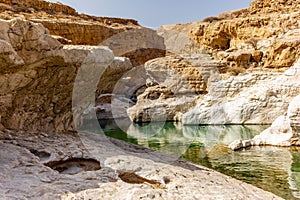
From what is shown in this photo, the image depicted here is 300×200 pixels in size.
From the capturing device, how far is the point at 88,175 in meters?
3.22

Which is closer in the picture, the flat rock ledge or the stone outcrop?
the flat rock ledge

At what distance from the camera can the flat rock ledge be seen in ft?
9.10

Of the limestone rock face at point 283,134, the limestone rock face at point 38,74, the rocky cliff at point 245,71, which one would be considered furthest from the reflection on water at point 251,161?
the rocky cliff at point 245,71

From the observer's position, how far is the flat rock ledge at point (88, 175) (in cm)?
277

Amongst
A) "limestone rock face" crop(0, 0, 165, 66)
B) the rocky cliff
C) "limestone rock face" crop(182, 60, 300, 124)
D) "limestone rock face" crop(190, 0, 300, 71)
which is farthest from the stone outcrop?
"limestone rock face" crop(0, 0, 165, 66)

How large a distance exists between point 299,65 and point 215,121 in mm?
4319

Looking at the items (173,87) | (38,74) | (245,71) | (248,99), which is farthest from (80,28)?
(38,74)

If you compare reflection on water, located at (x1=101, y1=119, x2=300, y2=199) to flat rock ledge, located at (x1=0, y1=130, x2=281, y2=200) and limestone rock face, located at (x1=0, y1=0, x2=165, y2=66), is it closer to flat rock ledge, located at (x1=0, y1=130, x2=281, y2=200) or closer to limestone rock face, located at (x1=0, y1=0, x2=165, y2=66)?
flat rock ledge, located at (x1=0, y1=130, x2=281, y2=200)

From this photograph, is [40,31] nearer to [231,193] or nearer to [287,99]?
[231,193]

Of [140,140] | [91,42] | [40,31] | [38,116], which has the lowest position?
[140,140]

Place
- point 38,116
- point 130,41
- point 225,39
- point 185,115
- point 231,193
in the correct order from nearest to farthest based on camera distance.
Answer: point 231,193
point 38,116
point 185,115
point 225,39
point 130,41

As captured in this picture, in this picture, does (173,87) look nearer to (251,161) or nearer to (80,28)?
(251,161)

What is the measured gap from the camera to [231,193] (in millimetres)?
→ 3426

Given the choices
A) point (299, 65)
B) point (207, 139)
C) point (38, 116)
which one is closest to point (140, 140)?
point (207, 139)
